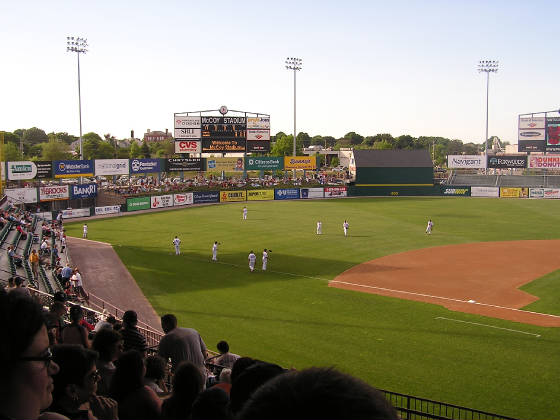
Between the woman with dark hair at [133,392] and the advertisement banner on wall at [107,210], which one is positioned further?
the advertisement banner on wall at [107,210]

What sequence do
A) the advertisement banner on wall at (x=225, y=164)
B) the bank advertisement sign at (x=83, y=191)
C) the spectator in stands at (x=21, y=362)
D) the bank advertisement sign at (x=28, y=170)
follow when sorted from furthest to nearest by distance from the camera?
the advertisement banner on wall at (x=225, y=164) → the bank advertisement sign at (x=83, y=191) → the bank advertisement sign at (x=28, y=170) → the spectator in stands at (x=21, y=362)

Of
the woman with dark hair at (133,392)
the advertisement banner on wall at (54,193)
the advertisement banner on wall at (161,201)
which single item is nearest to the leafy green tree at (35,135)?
the advertisement banner on wall at (161,201)

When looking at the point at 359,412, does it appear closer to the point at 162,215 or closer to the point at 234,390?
the point at 234,390

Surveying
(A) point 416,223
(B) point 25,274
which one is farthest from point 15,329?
(A) point 416,223

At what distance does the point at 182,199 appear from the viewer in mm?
63875

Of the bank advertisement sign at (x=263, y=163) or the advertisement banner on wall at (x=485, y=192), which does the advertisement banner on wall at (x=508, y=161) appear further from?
the bank advertisement sign at (x=263, y=163)

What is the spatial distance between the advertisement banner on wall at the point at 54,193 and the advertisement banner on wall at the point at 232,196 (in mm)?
20474

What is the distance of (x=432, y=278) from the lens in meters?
28.5

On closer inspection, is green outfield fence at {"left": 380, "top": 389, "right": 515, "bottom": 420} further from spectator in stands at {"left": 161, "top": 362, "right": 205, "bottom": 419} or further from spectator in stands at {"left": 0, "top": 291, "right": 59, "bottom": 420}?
spectator in stands at {"left": 0, "top": 291, "right": 59, "bottom": 420}

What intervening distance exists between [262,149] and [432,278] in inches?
1869

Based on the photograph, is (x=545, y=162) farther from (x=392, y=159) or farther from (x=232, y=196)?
(x=232, y=196)

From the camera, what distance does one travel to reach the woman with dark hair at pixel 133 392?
4.65 metres

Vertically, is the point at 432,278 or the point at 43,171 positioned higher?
the point at 43,171

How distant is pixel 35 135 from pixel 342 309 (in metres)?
158
